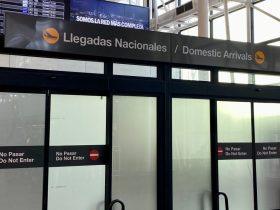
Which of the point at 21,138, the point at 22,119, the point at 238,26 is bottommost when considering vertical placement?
the point at 21,138

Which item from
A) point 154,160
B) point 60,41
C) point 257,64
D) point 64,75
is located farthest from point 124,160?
point 257,64

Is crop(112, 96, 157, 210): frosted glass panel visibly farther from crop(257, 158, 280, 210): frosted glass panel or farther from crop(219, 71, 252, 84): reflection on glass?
crop(257, 158, 280, 210): frosted glass panel

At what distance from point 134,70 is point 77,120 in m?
0.93

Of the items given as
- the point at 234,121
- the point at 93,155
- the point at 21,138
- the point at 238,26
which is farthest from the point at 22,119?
the point at 238,26

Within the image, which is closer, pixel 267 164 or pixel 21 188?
pixel 21 188

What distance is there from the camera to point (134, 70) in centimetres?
498

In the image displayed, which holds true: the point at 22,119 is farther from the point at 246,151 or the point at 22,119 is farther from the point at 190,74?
the point at 246,151

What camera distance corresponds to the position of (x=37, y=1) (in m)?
7.57

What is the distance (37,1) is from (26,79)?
12.3ft

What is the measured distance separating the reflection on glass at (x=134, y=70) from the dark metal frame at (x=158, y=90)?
0.19 feet

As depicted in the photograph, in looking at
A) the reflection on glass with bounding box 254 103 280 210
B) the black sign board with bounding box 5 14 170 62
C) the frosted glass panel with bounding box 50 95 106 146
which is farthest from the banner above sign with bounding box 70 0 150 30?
the frosted glass panel with bounding box 50 95 106 146

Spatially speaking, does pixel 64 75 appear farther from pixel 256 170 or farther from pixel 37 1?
pixel 37 1

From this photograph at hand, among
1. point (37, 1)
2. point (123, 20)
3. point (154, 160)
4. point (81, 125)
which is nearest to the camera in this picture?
point (81, 125)

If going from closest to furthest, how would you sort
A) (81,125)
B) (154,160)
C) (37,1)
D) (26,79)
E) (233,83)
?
(26,79)
(81,125)
(154,160)
(233,83)
(37,1)
